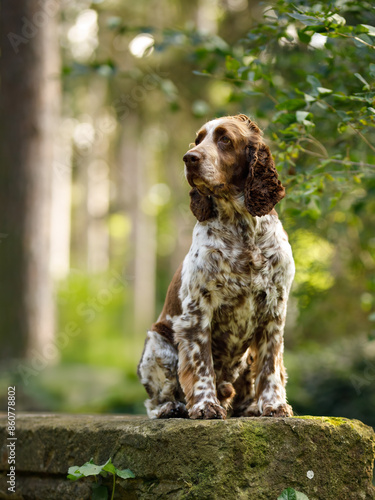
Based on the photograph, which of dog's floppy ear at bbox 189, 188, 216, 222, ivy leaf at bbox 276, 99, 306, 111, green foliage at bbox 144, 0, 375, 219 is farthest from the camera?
ivy leaf at bbox 276, 99, 306, 111

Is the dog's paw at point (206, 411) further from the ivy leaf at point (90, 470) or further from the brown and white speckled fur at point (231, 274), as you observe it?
the ivy leaf at point (90, 470)

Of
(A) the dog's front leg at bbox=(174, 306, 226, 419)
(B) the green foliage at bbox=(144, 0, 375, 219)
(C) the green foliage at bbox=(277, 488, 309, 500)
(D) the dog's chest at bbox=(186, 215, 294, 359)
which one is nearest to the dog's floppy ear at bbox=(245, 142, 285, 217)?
(D) the dog's chest at bbox=(186, 215, 294, 359)

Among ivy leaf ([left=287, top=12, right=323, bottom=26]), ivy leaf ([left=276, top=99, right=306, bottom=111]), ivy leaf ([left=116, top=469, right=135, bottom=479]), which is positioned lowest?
ivy leaf ([left=116, top=469, right=135, bottom=479])

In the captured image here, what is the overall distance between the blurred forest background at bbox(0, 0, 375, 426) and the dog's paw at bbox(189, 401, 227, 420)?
6.12 ft

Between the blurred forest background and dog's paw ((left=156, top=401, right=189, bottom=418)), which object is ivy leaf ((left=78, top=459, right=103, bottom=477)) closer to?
dog's paw ((left=156, top=401, right=189, bottom=418))

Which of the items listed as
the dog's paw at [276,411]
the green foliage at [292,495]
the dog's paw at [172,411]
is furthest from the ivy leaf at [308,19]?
the green foliage at [292,495]

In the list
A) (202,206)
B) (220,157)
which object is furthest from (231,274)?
(220,157)

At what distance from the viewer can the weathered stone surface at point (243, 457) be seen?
357 centimetres

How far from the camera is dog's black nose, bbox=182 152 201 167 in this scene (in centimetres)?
377

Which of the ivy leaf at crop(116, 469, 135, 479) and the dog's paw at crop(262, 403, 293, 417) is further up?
the dog's paw at crop(262, 403, 293, 417)

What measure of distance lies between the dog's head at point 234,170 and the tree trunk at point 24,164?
21.2 feet

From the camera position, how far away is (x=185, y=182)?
624 centimetres

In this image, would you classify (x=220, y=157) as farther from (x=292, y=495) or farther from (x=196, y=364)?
(x=292, y=495)

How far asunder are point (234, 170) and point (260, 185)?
0.20 m
